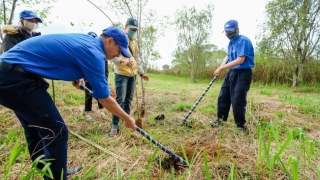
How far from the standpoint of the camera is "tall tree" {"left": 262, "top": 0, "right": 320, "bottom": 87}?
11141 mm

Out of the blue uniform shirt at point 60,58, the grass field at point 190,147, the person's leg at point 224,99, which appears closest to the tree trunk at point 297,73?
the grass field at point 190,147

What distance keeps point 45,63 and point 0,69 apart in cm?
31

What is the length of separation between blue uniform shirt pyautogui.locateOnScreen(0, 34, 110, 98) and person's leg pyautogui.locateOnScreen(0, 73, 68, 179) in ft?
0.38

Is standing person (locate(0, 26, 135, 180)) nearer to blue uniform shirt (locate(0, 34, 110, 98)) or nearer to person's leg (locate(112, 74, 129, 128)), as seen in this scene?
blue uniform shirt (locate(0, 34, 110, 98))

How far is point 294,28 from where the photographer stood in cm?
1138

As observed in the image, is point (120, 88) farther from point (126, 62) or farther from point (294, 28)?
point (294, 28)

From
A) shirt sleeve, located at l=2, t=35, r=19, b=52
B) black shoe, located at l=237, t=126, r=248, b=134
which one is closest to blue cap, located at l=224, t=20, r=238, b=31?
black shoe, located at l=237, t=126, r=248, b=134

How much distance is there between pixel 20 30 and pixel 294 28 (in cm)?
1239

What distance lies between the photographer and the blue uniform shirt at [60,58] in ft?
5.36

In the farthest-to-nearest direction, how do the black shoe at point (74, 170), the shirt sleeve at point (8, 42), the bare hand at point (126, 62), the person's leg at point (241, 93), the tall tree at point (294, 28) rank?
the tall tree at point (294, 28), the person's leg at point (241, 93), the bare hand at point (126, 62), the shirt sleeve at point (8, 42), the black shoe at point (74, 170)

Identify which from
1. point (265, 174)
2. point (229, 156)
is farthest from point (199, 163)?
point (265, 174)

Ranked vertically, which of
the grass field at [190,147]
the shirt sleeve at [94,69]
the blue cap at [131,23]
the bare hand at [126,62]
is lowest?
the grass field at [190,147]

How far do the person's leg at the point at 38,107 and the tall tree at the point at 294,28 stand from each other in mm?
Answer: 12466

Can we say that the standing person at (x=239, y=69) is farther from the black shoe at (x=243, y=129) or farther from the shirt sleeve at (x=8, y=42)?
the shirt sleeve at (x=8, y=42)
